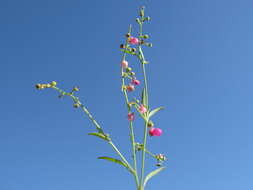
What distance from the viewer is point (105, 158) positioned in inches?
120

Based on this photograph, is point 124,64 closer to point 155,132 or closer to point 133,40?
point 133,40

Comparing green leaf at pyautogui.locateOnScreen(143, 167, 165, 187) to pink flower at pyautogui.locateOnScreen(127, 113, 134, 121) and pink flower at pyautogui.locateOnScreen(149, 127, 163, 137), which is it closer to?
pink flower at pyautogui.locateOnScreen(149, 127, 163, 137)

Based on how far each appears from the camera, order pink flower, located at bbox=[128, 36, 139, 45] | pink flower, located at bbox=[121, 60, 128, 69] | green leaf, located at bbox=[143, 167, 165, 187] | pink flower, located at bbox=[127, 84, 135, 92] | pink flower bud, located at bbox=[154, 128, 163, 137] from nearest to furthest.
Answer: green leaf, located at bbox=[143, 167, 165, 187]
pink flower bud, located at bbox=[154, 128, 163, 137]
pink flower, located at bbox=[127, 84, 135, 92]
pink flower, located at bbox=[121, 60, 128, 69]
pink flower, located at bbox=[128, 36, 139, 45]

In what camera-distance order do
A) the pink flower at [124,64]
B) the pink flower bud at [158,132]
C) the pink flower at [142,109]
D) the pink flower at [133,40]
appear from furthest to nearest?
the pink flower at [133,40] → the pink flower at [124,64] → the pink flower at [142,109] → the pink flower bud at [158,132]

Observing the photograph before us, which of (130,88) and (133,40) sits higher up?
(133,40)

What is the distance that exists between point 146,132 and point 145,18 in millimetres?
1669

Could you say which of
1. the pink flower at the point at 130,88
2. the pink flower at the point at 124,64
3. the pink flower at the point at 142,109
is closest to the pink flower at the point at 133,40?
the pink flower at the point at 124,64

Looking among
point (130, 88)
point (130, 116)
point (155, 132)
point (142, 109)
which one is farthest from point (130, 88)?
point (155, 132)

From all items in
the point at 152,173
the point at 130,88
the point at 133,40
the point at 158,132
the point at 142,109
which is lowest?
the point at 152,173

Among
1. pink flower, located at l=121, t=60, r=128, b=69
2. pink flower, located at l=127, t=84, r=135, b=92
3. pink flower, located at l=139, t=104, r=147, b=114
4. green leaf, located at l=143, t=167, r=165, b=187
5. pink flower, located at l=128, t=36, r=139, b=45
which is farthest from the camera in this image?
pink flower, located at l=128, t=36, r=139, b=45

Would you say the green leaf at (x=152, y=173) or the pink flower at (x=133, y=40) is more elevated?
the pink flower at (x=133, y=40)

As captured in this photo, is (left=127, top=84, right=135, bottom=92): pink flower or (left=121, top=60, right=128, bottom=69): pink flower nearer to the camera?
(left=127, top=84, right=135, bottom=92): pink flower

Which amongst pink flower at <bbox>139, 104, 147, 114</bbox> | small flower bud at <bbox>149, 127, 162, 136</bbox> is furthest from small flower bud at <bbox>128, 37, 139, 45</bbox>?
small flower bud at <bbox>149, 127, 162, 136</bbox>

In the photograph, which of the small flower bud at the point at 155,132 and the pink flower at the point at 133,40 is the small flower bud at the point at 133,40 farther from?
the small flower bud at the point at 155,132
